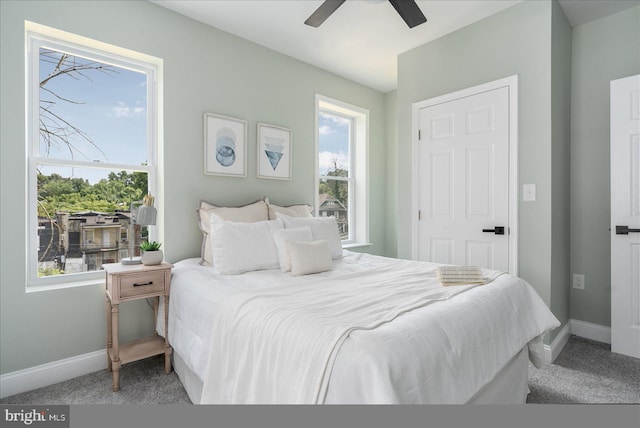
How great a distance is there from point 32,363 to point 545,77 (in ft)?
13.6

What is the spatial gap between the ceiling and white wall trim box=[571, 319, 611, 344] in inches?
107

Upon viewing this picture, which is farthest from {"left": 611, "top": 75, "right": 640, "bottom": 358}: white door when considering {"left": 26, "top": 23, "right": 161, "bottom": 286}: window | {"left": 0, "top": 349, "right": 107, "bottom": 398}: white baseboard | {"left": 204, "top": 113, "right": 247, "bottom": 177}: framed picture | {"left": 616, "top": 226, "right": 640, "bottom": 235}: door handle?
{"left": 0, "top": 349, "right": 107, "bottom": 398}: white baseboard

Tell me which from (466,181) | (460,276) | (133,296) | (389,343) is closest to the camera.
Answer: (389,343)

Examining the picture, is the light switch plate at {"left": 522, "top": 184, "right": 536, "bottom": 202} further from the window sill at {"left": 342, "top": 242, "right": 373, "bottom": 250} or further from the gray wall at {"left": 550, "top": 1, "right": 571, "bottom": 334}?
the window sill at {"left": 342, "top": 242, "right": 373, "bottom": 250}

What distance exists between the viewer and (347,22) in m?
2.85

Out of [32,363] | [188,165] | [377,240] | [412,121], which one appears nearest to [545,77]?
[412,121]

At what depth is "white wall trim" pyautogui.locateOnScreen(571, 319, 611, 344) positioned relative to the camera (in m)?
2.76

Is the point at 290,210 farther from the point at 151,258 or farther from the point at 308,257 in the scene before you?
the point at 151,258

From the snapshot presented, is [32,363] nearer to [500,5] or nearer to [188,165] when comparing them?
[188,165]

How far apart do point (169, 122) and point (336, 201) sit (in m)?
2.21

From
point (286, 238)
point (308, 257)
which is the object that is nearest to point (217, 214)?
point (286, 238)

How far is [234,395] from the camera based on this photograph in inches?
50.9

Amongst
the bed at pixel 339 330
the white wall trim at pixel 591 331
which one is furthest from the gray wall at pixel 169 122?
the white wall trim at pixel 591 331

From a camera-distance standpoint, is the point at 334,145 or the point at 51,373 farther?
the point at 334,145
